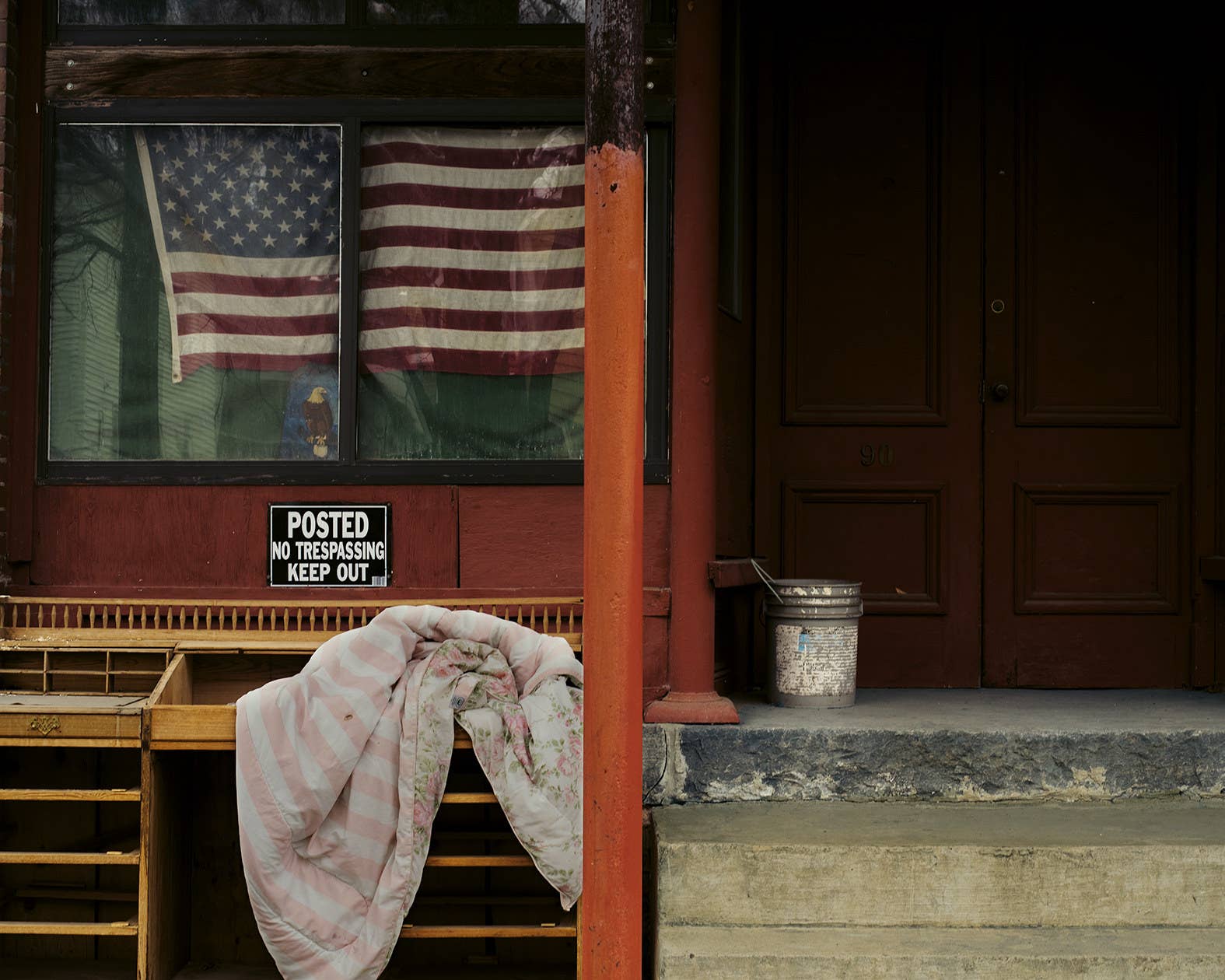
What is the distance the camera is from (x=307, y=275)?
4961mm

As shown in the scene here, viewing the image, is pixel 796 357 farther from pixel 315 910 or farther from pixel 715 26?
pixel 315 910

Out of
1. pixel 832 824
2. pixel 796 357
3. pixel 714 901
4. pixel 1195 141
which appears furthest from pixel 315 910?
pixel 1195 141

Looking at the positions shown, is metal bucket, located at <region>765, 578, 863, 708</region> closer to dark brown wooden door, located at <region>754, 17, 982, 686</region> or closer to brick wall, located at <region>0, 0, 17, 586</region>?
dark brown wooden door, located at <region>754, 17, 982, 686</region>

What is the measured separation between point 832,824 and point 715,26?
2913 mm

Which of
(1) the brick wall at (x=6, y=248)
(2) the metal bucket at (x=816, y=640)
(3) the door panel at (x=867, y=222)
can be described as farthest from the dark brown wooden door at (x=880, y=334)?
(1) the brick wall at (x=6, y=248)

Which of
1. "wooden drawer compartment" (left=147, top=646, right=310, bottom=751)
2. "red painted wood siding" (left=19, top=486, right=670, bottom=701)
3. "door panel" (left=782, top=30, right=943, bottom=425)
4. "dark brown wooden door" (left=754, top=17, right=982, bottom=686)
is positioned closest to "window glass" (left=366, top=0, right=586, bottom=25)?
"dark brown wooden door" (left=754, top=17, right=982, bottom=686)

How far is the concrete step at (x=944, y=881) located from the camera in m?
3.91

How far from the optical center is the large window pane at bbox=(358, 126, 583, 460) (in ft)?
16.3

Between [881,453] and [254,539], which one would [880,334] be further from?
[254,539]

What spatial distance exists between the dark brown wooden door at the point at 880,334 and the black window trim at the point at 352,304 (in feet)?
2.79

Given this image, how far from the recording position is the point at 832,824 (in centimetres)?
416

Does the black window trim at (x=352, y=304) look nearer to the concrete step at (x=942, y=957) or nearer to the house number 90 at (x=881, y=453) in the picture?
the house number 90 at (x=881, y=453)

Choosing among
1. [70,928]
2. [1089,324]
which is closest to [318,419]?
[70,928]

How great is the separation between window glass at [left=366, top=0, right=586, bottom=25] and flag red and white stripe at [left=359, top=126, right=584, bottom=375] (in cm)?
44
